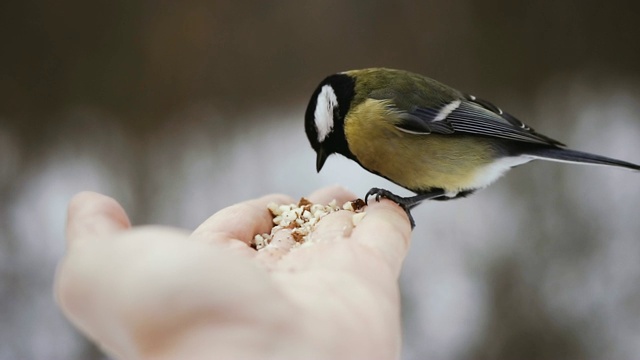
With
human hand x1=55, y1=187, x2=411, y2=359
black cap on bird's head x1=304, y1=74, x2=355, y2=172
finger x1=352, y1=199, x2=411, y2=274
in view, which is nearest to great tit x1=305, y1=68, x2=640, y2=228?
black cap on bird's head x1=304, y1=74, x2=355, y2=172

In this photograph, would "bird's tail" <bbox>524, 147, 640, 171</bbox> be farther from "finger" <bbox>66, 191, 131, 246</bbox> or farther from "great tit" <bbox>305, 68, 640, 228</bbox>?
"finger" <bbox>66, 191, 131, 246</bbox>

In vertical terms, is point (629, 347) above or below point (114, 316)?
below

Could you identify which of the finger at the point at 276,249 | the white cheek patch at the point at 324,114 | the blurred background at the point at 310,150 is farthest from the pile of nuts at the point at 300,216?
the blurred background at the point at 310,150

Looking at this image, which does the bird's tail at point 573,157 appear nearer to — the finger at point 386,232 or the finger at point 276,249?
the finger at point 386,232

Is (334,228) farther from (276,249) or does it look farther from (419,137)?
(419,137)

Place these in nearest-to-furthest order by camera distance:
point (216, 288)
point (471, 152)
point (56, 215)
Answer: point (216, 288)
point (471, 152)
point (56, 215)

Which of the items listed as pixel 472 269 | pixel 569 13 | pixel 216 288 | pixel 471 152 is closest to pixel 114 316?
pixel 216 288

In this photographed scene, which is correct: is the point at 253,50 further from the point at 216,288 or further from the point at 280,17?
the point at 216,288
